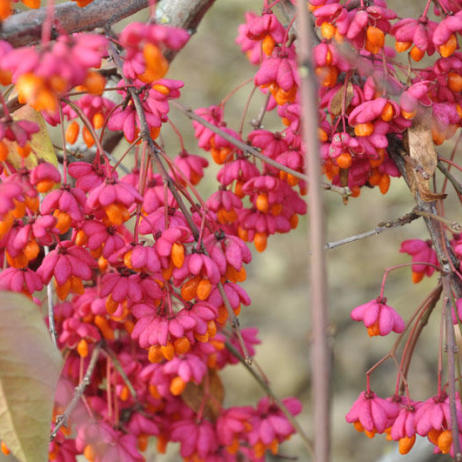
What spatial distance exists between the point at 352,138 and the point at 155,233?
30cm

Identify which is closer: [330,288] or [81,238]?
[81,238]

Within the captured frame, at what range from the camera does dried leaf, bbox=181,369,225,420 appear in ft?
4.27

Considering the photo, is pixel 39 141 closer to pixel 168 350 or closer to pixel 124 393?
pixel 168 350

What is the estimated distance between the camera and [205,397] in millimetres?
1299

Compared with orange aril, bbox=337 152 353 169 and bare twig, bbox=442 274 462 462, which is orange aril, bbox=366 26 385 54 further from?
bare twig, bbox=442 274 462 462

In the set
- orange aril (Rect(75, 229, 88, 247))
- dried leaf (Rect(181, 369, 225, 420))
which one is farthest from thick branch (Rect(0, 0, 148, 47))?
dried leaf (Rect(181, 369, 225, 420))

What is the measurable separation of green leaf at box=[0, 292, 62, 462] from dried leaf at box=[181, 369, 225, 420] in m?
0.55

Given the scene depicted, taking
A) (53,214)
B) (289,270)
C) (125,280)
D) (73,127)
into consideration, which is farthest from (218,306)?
(289,270)

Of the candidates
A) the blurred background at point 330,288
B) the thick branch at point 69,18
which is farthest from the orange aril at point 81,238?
the blurred background at point 330,288

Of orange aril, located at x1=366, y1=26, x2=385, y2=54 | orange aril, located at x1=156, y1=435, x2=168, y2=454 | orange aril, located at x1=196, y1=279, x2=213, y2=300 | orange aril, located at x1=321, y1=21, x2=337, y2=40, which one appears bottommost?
orange aril, located at x1=156, y1=435, x2=168, y2=454

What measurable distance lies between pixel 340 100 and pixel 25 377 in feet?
1.85

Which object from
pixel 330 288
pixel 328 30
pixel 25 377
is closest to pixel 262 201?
pixel 328 30

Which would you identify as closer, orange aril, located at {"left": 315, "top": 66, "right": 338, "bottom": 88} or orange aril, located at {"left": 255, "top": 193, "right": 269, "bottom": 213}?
orange aril, located at {"left": 315, "top": 66, "right": 338, "bottom": 88}

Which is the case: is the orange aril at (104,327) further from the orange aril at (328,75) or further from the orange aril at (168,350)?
the orange aril at (328,75)
